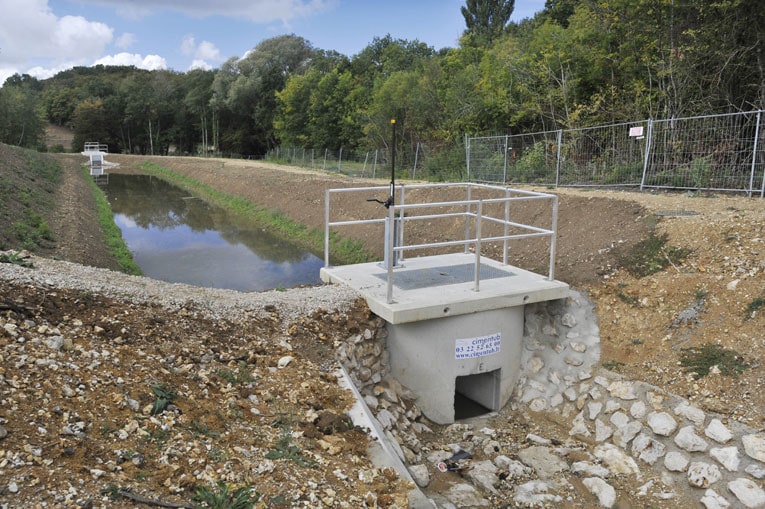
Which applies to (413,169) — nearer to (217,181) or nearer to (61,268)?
A: (217,181)

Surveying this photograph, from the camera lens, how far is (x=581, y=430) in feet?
26.0

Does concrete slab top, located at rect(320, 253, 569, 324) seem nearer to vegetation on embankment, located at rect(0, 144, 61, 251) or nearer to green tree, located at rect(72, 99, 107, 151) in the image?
vegetation on embankment, located at rect(0, 144, 61, 251)

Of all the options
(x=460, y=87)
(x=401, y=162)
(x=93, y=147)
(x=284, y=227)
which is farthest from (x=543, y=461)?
(x=93, y=147)

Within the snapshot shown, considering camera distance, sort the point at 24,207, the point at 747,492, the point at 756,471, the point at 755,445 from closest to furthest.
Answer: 1. the point at 747,492
2. the point at 756,471
3. the point at 755,445
4. the point at 24,207

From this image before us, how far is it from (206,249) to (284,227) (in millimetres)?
4022

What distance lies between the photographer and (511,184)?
1994cm

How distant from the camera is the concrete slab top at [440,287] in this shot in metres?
8.23

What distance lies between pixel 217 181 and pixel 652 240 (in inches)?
1244

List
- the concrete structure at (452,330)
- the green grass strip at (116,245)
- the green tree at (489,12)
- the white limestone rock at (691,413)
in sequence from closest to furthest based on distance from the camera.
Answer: the white limestone rock at (691,413) < the concrete structure at (452,330) < the green grass strip at (116,245) < the green tree at (489,12)

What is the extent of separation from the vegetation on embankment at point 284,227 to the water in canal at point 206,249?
1.74ft

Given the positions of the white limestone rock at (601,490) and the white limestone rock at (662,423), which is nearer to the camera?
the white limestone rock at (601,490)

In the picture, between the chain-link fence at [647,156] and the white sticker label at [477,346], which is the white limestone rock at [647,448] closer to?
the white sticker label at [477,346]

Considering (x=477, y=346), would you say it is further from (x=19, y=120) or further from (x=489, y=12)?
(x=19, y=120)

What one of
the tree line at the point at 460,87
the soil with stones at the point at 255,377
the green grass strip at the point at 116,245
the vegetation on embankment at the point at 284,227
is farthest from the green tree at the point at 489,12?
the soil with stones at the point at 255,377
